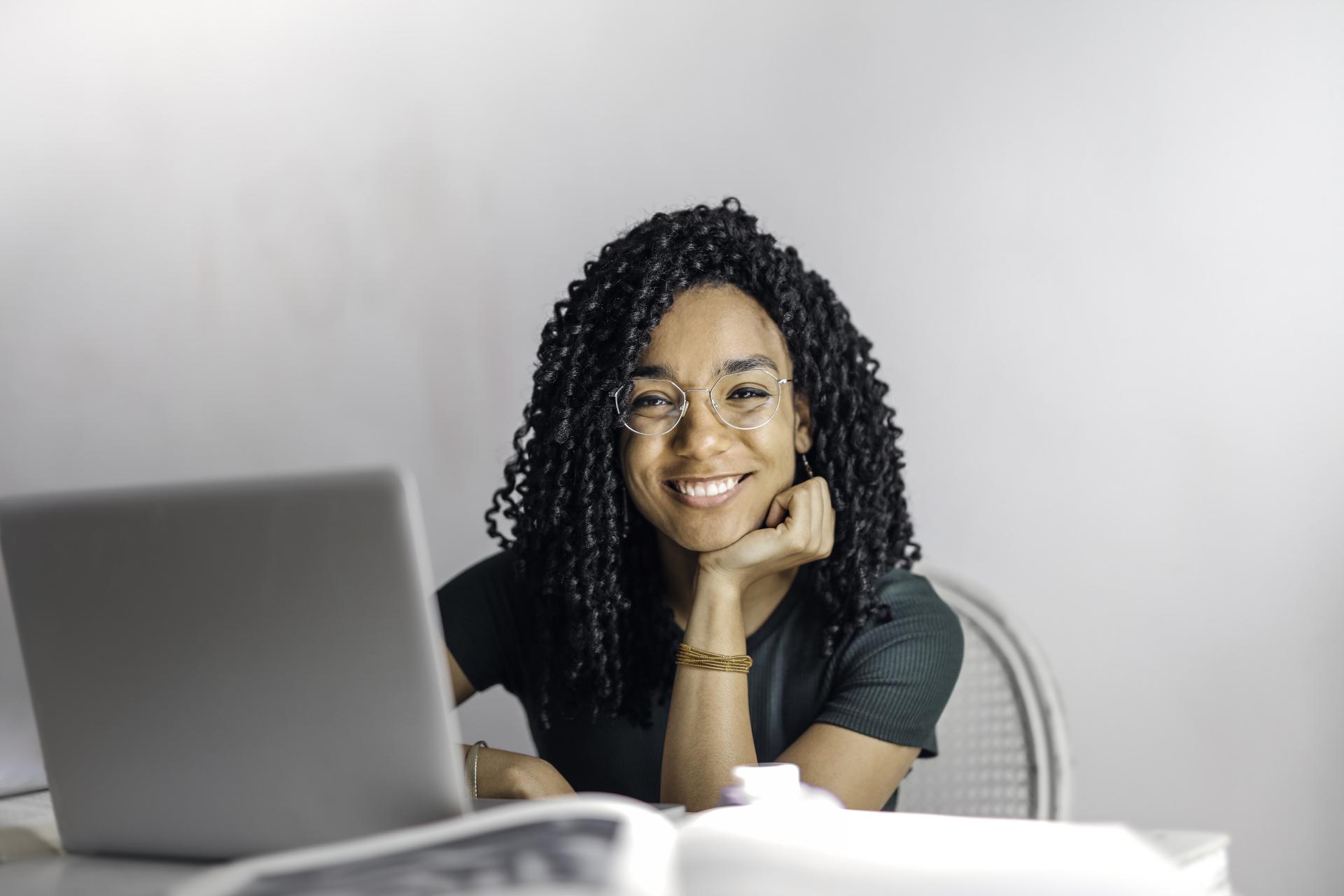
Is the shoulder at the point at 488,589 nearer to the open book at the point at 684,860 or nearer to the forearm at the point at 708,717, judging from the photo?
the forearm at the point at 708,717

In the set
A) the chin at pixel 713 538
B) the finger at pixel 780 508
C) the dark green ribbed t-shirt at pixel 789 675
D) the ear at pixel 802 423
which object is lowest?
the dark green ribbed t-shirt at pixel 789 675

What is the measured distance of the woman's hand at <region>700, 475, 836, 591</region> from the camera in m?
1.41

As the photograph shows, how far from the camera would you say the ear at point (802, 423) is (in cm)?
154

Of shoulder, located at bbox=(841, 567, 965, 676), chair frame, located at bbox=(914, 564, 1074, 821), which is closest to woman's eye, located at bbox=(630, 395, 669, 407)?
shoulder, located at bbox=(841, 567, 965, 676)

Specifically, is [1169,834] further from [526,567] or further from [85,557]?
[526,567]

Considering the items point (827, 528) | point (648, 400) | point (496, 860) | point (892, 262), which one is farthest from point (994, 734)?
point (496, 860)

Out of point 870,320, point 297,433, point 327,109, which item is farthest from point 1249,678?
point 327,109

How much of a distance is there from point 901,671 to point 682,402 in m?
0.40

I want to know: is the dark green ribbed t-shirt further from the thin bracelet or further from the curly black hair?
the thin bracelet

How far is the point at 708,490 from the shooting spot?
4.71 feet

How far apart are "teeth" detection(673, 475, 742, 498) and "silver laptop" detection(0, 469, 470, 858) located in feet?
2.38

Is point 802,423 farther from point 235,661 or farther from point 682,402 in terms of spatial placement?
point 235,661

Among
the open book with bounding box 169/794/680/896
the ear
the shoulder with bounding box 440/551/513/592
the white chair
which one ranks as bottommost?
the white chair

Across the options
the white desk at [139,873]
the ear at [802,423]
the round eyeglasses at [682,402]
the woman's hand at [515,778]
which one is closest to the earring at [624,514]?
the round eyeglasses at [682,402]
